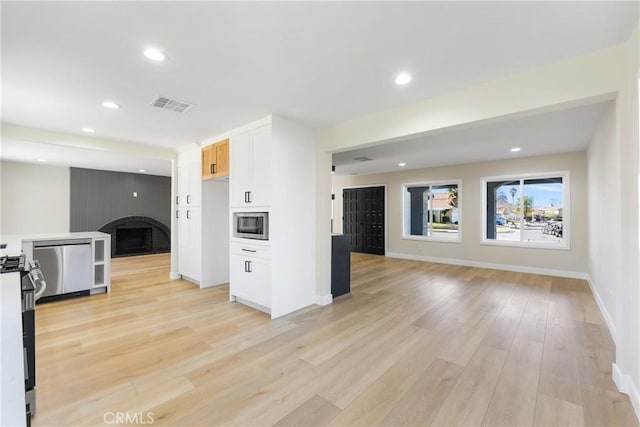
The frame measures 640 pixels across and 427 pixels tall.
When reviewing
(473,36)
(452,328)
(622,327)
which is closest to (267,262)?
(452,328)

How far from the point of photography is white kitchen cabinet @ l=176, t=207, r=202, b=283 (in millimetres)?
4742

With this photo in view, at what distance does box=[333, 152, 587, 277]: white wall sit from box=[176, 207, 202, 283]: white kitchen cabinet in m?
5.26

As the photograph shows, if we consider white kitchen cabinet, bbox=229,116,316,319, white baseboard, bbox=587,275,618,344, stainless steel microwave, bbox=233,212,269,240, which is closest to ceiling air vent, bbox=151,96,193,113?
white kitchen cabinet, bbox=229,116,316,319

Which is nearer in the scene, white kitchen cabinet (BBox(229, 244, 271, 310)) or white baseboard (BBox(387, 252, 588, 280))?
white kitchen cabinet (BBox(229, 244, 271, 310))

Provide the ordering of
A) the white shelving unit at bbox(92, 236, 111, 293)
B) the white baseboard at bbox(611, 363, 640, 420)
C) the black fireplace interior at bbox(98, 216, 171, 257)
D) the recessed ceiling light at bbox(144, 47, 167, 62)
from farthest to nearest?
the black fireplace interior at bbox(98, 216, 171, 257) < the white shelving unit at bbox(92, 236, 111, 293) < the recessed ceiling light at bbox(144, 47, 167, 62) < the white baseboard at bbox(611, 363, 640, 420)

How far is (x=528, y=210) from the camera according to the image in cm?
596

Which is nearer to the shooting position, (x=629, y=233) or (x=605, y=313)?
(x=629, y=233)

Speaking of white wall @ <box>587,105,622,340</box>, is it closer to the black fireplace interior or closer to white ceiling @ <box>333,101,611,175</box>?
white ceiling @ <box>333,101,611,175</box>

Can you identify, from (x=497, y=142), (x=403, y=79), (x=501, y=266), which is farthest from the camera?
(x=501, y=266)

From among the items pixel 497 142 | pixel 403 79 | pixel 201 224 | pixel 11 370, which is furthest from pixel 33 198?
pixel 497 142

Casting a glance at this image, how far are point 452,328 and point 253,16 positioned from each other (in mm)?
3424

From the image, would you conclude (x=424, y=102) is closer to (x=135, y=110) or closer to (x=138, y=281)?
(x=135, y=110)

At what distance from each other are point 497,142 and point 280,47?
419 cm

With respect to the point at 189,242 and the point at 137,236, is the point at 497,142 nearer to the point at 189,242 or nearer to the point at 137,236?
the point at 189,242
